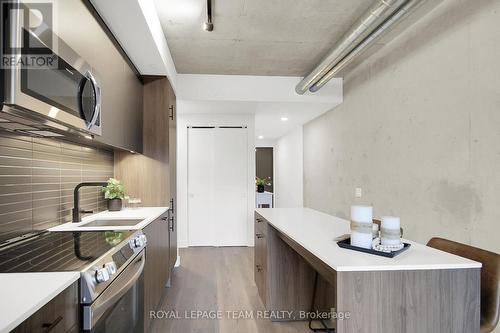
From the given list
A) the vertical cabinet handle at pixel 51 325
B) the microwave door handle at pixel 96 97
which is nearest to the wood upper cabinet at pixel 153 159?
the microwave door handle at pixel 96 97

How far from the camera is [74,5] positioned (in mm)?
1606

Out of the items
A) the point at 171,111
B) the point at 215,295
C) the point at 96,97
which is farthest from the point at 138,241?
the point at 171,111

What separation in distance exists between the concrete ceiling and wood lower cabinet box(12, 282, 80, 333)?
2.22 metres

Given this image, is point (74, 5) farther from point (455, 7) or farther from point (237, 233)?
point (237, 233)

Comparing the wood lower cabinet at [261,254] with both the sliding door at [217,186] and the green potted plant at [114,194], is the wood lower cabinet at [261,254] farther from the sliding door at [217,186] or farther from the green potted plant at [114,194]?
the sliding door at [217,186]

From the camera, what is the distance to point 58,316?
0.93 m

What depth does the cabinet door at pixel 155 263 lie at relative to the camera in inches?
85.2

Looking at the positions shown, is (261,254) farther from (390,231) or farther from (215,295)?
(390,231)

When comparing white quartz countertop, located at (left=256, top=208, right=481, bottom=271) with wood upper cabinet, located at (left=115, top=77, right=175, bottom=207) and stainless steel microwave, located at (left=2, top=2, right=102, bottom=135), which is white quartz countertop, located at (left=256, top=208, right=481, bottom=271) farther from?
wood upper cabinet, located at (left=115, top=77, right=175, bottom=207)

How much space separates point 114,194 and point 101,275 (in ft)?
→ 5.65

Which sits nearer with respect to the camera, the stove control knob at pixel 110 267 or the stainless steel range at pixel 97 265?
the stainless steel range at pixel 97 265

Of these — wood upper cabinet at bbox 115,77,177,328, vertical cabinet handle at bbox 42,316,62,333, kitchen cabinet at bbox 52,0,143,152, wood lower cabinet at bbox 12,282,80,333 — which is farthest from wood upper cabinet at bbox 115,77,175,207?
vertical cabinet handle at bbox 42,316,62,333

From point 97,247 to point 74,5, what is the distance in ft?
4.17

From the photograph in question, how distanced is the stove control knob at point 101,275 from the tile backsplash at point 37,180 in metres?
0.68
